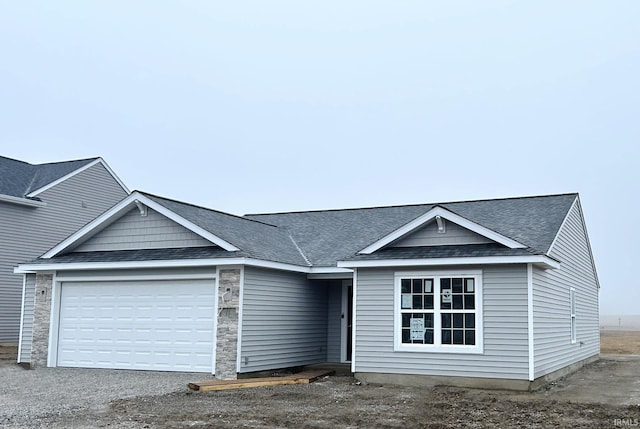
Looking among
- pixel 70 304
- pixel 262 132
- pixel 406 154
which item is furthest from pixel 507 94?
pixel 70 304

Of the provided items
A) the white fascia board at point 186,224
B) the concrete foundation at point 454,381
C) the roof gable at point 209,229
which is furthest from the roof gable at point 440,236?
the white fascia board at point 186,224

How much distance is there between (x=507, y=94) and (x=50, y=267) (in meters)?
20.6

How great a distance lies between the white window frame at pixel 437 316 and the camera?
1371cm

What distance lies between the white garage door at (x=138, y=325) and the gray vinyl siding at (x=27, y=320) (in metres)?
1.22

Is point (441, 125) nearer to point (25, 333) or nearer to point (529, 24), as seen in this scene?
point (529, 24)

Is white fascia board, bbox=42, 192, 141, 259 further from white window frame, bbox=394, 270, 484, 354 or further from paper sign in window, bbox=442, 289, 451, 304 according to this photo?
paper sign in window, bbox=442, 289, 451, 304

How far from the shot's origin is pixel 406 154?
3625cm

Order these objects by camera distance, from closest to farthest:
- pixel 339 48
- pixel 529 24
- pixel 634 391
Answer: pixel 634 391 → pixel 529 24 → pixel 339 48

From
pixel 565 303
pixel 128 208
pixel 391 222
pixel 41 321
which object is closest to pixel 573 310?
pixel 565 303

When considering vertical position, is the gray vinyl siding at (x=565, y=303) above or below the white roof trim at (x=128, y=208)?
below

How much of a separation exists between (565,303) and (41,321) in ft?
43.6

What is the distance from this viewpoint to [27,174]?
2556 centimetres

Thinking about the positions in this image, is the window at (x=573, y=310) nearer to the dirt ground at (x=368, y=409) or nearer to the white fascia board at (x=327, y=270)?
the dirt ground at (x=368, y=409)

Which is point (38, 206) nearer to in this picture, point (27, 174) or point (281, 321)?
point (27, 174)
